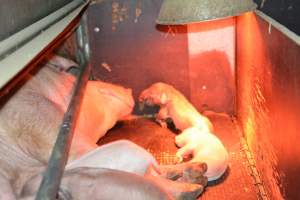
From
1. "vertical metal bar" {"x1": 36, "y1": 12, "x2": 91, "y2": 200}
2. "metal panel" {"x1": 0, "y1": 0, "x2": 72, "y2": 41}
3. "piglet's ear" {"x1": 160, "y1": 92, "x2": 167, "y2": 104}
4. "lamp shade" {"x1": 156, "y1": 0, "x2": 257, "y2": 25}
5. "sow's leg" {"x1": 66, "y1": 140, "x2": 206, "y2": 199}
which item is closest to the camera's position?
"vertical metal bar" {"x1": 36, "y1": 12, "x2": 91, "y2": 200}

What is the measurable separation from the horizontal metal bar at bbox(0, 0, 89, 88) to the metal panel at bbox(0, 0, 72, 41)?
0.04 metres

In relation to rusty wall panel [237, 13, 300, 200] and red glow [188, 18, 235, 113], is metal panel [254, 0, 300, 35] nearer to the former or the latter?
rusty wall panel [237, 13, 300, 200]

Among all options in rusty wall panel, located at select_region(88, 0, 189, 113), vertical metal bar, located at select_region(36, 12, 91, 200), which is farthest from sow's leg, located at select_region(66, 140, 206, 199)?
rusty wall panel, located at select_region(88, 0, 189, 113)

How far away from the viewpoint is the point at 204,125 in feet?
9.33

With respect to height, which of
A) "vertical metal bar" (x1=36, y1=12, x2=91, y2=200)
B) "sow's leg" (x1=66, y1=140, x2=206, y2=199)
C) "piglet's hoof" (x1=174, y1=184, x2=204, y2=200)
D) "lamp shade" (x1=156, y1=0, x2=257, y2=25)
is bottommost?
"piglet's hoof" (x1=174, y1=184, x2=204, y2=200)

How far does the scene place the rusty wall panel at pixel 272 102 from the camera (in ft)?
5.50

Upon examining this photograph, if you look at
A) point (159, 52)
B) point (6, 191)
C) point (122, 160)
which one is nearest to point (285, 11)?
point (122, 160)

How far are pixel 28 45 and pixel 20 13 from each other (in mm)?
409

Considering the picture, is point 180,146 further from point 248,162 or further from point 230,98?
point 230,98

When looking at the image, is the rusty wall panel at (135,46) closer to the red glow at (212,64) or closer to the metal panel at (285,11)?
the red glow at (212,64)

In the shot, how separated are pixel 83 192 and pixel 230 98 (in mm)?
1983

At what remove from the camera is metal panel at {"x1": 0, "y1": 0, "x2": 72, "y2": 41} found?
5.25 feet

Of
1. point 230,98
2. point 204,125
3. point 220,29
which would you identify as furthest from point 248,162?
point 220,29

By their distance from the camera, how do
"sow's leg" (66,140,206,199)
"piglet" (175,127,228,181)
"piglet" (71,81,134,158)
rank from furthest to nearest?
1. "piglet" (71,81,134,158)
2. "piglet" (175,127,228,181)
3. "sow's leg" (66,140,206,199)
